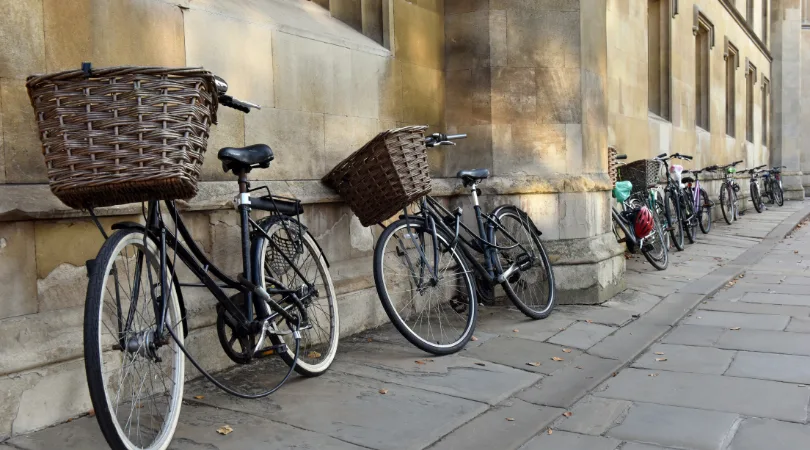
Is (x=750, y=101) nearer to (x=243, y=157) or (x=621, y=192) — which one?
(x=621, y=192)

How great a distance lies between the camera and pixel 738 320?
5.79 meters

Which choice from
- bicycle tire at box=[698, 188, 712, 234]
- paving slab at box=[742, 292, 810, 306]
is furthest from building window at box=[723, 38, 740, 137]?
paving slab at box=[742, 292, 810, 306]

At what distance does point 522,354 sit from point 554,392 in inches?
27.2

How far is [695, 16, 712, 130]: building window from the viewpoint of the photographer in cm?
1594

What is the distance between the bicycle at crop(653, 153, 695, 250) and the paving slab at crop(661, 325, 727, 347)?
4402 mm

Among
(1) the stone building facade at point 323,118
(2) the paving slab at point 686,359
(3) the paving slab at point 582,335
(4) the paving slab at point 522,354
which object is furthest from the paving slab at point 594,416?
(1) the stone building facade at point 323,118

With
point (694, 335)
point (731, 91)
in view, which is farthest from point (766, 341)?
point (731, 91)

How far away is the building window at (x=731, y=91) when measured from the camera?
19.0 metres

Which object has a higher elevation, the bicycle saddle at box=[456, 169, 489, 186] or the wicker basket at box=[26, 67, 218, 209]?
the wicker basket at box=[26, 67, 218, 209]

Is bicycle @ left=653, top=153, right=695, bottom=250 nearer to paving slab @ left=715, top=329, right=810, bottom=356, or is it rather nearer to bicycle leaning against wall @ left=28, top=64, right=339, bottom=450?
paving slab @ left=715, top=329, right=810, bottom=356

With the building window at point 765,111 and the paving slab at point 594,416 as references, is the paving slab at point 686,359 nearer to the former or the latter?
the paving slab at point 594,416

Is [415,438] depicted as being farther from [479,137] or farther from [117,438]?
[479,137]

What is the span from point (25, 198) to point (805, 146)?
3224 cm

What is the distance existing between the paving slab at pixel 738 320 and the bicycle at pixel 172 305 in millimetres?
3021
